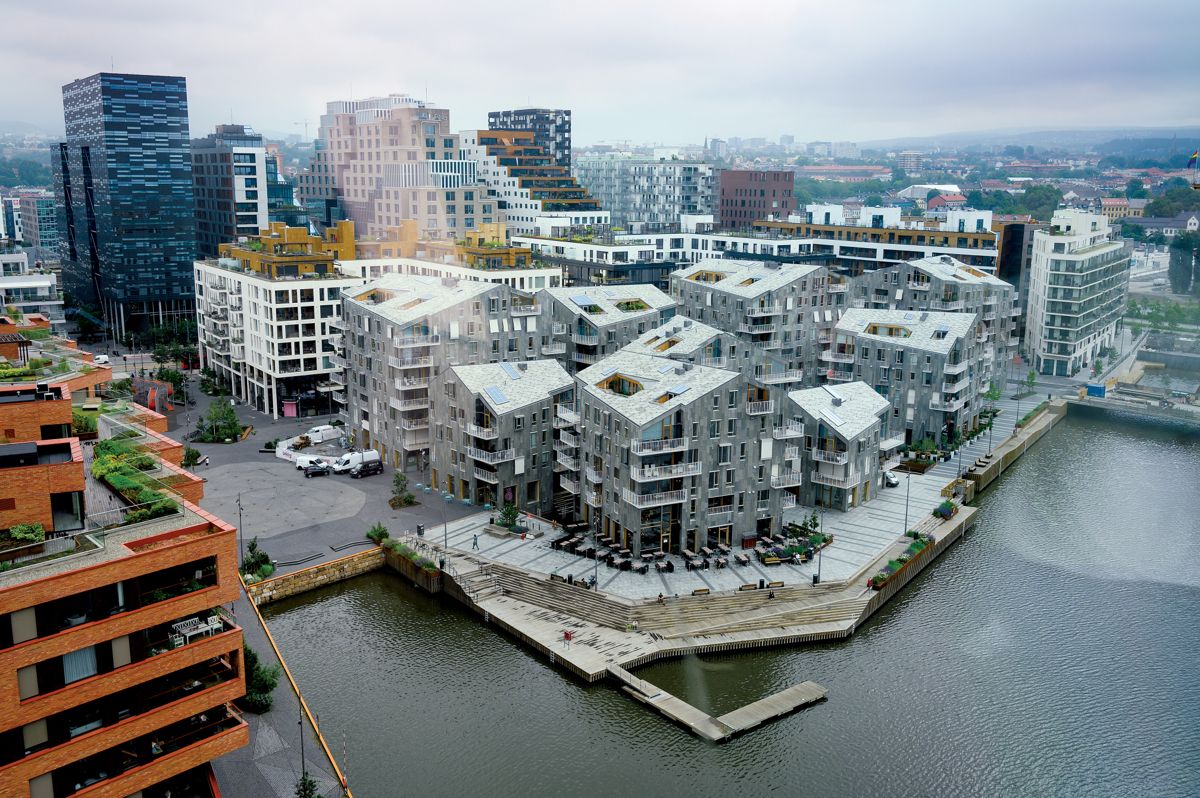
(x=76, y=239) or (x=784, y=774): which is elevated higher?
(x=76, y=239)

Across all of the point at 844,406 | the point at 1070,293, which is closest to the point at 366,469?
the point at 844,406

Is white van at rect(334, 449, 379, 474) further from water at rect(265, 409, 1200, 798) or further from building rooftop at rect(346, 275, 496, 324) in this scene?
water at rect(265, 409, 1200, 798)

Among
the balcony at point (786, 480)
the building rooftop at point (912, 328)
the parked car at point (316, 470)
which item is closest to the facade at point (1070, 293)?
the building rooftop at point (912, 328)

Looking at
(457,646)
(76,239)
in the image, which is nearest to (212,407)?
(457,646)

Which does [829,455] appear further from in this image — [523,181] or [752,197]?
[752,197]

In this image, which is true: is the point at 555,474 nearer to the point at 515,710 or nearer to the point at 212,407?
the point at 515,710

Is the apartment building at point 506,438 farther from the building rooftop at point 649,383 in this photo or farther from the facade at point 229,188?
the facade at point 229,188

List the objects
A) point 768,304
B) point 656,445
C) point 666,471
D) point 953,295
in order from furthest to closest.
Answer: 1. point 953,295
2. point 768,304
3. point 666,471
4. point 656,445

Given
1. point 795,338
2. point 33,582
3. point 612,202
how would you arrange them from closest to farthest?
point 33,582 → point 795,338 → point 612,202
